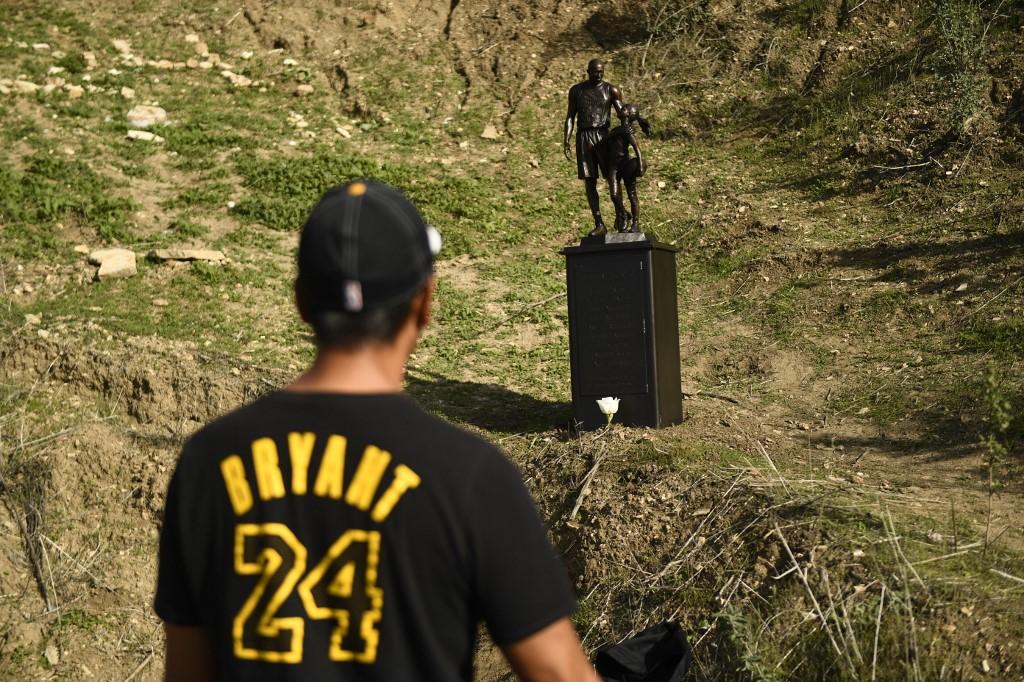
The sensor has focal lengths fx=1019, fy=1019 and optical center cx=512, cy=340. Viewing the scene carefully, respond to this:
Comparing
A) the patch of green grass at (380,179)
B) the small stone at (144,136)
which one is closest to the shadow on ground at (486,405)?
the patch of green grass at (380,179)

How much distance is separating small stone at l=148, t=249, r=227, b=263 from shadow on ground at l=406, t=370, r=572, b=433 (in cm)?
276

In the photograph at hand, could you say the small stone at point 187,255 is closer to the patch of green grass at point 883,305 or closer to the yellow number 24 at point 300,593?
the patch of green grass at point 883,305

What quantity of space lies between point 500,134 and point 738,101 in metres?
3.29

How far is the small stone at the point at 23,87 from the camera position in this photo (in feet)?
43.7

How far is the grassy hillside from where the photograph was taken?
5172mm

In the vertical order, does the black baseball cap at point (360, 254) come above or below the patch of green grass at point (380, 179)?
below

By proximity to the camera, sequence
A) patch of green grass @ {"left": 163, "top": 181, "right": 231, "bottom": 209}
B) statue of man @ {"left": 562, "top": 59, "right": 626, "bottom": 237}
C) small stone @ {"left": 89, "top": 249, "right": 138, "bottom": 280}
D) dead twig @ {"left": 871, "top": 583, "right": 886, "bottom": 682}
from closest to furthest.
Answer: dead twig @ {"left": 871, "top": 583, "right": 886, "bottom": 682}, statue of man @ {"left": 562, "top": 59, "right": 626, "bottom": 237}, small stone @ {"left": 89, "top": 249, "right": 138, "bottom": 280}, patch of green grass @ {"left": 163, "top": 181, "right": 231, "bottom": 209}

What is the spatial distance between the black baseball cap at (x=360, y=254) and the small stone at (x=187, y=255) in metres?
9.05

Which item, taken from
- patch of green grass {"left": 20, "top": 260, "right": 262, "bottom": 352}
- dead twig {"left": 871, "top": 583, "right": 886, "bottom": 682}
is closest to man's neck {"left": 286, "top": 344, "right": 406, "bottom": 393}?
dead twig {"left": 871, "top": 583, "right": 886, "bottom": 682}

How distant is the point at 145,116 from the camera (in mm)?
13438

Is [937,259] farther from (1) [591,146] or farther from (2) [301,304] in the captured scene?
(2) [301,304]

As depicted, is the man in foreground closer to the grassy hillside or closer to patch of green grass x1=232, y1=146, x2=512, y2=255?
the grassy hillside

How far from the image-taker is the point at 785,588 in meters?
4.80

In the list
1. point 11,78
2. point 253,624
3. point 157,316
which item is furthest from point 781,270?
point 11,78
